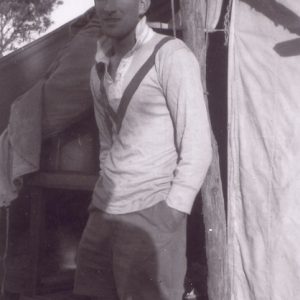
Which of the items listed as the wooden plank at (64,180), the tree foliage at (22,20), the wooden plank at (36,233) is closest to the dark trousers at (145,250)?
the wooden plank at (64,180)

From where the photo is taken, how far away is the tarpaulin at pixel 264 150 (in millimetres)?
3467

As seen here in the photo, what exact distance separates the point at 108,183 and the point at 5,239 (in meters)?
1.94

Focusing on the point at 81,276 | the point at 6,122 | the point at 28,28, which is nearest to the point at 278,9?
the point at 81,276

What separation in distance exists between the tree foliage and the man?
30.2 feet

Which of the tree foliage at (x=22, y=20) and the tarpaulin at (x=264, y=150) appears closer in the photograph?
the tarpaulin at (x=264, y=150)

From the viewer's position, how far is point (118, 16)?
305cm

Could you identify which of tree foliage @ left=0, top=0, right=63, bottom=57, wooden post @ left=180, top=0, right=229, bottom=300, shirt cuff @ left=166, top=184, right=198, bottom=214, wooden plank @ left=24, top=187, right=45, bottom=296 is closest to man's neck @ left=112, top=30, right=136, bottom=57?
wooden post @ left=180, top=0, right=229, bottom=300

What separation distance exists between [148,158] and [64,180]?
1504mm

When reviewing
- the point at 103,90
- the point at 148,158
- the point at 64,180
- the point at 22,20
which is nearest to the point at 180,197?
the point at 148,158

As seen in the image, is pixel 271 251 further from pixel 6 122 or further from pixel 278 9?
pixel 6 122

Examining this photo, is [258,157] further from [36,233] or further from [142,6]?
[36,233]

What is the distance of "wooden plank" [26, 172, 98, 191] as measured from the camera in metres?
4.26

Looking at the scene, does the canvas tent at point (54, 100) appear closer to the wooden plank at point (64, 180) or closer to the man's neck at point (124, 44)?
the wooden plank at point (64, 180)

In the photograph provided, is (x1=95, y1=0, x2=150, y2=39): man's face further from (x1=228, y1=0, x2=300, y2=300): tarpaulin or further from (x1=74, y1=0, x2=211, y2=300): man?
(x1=228, y1=0, x2=300, y2=300): tarpaulin
